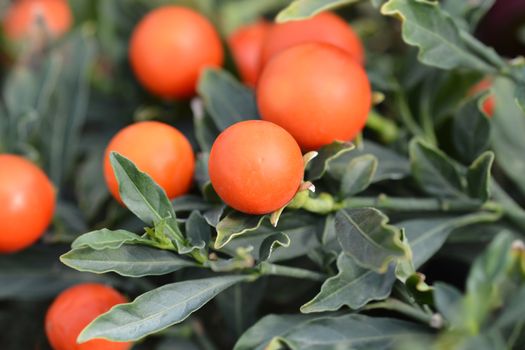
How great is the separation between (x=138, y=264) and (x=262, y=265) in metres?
0.11

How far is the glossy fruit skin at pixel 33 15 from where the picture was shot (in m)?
1.12

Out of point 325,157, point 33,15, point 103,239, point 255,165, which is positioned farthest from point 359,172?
point 33,15

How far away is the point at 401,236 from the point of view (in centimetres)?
61

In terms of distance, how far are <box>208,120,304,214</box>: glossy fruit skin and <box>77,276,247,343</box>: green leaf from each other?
92mm

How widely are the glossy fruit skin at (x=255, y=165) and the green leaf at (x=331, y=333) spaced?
4.7 inches

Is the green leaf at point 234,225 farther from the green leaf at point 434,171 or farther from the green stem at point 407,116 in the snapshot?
the green stem at point 407,116

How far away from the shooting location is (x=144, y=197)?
2.03 feet

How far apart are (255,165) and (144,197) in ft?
0.39

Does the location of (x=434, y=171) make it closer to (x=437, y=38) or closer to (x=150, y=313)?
(x=437, y=38)

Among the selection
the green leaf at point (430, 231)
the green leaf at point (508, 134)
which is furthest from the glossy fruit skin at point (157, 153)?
the green leaf at point (508, 134)

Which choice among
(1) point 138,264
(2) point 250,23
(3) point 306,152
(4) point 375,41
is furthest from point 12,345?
(4) point 375,41

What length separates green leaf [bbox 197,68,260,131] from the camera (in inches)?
30.0

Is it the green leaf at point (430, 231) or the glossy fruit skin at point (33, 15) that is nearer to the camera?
the green leaf at point (430, 231)

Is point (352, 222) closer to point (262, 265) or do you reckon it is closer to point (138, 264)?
point (262, 265)
